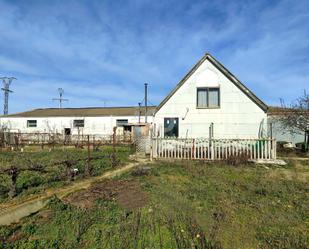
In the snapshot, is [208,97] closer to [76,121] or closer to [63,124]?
[76,121]

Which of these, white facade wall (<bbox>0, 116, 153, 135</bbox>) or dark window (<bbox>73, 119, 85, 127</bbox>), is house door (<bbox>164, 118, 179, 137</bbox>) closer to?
white facade wall (<bbox>0, 116, 153, 135</bbox>)

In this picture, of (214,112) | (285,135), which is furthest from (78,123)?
(285,135)

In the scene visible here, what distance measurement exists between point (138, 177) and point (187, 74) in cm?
935

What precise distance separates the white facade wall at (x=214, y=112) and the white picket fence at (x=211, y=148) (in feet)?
6.87

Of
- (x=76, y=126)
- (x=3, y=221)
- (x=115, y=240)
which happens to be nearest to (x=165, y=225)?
(x=115, y=240)

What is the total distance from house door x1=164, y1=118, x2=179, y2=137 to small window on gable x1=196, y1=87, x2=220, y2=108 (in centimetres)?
179

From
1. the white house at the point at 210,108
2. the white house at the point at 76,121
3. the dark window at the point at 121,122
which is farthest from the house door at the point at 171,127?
the dark window at the point at 121,122

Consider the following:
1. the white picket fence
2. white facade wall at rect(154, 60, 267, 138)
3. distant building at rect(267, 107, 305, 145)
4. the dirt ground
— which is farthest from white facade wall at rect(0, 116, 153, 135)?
the dirt ground

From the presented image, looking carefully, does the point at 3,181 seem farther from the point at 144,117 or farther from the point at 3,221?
the point at 144,117

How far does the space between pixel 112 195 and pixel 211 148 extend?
8417mm

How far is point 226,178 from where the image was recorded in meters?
9.73

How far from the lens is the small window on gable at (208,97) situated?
16938mm

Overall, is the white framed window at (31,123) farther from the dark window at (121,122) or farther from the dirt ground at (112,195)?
the dirt ground at (112,195)

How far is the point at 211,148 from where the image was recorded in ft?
47.5
